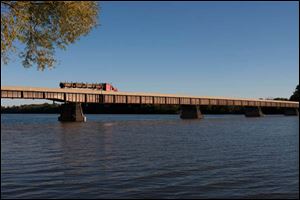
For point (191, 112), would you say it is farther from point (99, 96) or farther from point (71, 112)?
point (71, 112)

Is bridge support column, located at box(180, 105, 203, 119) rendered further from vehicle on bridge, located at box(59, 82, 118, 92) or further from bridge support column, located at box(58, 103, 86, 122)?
bridge support column, located at box(58, 103, 86, 122)

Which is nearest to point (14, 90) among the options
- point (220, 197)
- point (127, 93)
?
point (127, 93)

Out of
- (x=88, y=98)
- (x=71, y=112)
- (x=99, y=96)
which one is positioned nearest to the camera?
(x=88, y=98)

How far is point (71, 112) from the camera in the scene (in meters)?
120

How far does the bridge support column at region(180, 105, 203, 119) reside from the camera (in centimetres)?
15962

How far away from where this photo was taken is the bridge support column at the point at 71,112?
11956 centimetres

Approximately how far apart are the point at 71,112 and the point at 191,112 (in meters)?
55.2

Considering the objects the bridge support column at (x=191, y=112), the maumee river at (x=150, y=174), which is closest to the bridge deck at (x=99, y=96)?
the bridge support column at (x=191, y=112)

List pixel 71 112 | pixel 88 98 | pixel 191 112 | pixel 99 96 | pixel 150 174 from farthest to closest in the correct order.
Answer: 1. pixel 191 112
2. pixel 99 96
3. pixel 71 112
4. pixel 88 98
5. pixel 150 174

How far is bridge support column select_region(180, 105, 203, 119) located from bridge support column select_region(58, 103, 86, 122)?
168 ft

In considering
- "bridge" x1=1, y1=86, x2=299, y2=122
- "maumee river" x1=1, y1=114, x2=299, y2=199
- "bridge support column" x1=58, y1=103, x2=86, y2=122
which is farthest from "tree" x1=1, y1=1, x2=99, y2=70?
"bridge support column" x1=58, y1=103, x2=86, y2=122

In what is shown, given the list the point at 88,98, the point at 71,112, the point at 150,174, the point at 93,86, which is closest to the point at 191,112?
the point at 93,86

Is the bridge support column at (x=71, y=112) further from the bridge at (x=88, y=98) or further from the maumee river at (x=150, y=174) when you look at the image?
the maumee river at (x=150, y=174)

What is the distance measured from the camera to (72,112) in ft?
395
